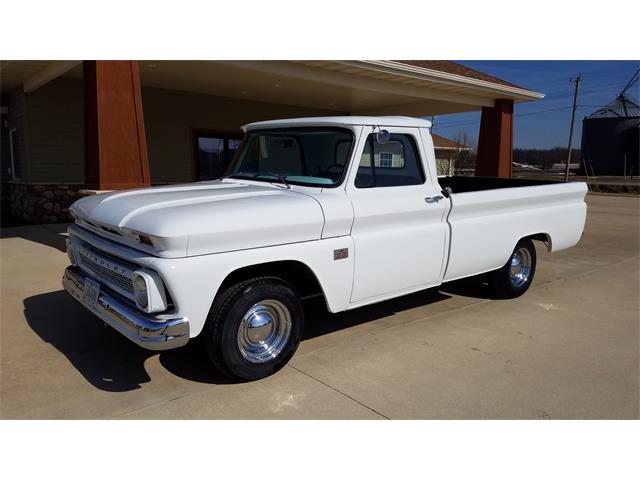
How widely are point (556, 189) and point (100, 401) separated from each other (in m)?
5.18

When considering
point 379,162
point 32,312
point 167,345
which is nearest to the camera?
point 167,345

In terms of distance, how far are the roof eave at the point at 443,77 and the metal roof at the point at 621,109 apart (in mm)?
45007

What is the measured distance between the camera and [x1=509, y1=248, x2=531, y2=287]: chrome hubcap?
5734mm

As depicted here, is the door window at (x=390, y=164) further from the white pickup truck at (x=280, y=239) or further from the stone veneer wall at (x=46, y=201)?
the stone veneer wall at (x=46, y=201)

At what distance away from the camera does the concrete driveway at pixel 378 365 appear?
3195 millimetres

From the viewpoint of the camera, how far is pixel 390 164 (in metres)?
4.34

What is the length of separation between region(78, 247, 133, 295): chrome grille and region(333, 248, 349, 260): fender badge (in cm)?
147

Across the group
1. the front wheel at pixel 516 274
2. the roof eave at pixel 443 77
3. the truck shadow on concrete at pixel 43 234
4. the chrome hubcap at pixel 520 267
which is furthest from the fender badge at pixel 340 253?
the roof eave at pixel 443 77

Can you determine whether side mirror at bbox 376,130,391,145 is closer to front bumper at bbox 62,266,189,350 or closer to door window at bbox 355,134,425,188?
door window at bbox 355,134,425,188

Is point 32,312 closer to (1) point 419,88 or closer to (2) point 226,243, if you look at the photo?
(2) point 226,243

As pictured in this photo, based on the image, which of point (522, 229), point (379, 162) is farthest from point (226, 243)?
point (522, 229)

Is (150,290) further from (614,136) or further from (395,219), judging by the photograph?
(614,136)

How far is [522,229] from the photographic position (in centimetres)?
539

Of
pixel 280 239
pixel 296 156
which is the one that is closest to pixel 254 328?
pixel 280 239
